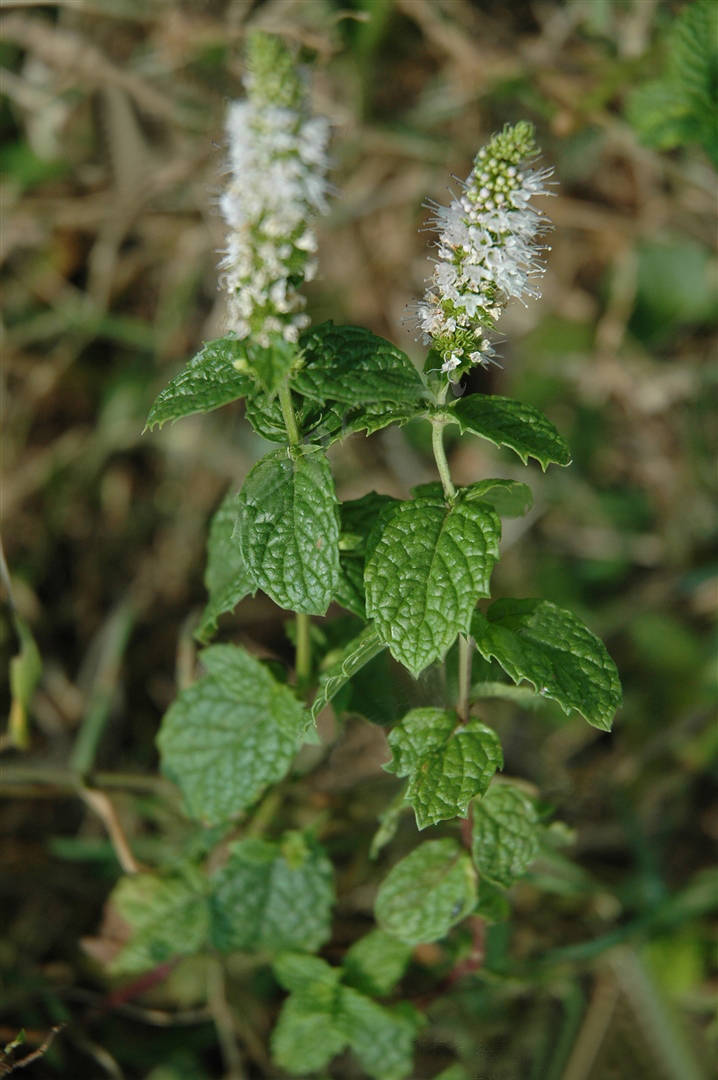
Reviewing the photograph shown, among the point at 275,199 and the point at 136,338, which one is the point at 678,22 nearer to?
the point at 275,199

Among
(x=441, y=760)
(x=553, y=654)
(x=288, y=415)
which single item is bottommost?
(x=441, y=760)

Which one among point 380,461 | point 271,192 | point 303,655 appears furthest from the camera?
point 380,461

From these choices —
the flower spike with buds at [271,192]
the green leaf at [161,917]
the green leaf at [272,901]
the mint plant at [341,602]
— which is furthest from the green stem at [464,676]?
the green leaf at [161,917]

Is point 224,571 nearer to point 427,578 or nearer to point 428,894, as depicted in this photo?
point 427,578

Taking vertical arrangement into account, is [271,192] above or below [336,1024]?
above

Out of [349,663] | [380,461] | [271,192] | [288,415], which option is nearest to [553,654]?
[349,663]

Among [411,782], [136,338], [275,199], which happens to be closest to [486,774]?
[411,782]

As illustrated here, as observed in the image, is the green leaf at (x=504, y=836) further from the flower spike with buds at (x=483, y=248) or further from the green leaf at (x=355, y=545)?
the flower spike with buds at (x=483, y=248)
